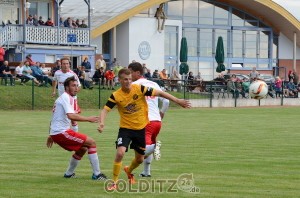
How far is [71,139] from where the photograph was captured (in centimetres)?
1347

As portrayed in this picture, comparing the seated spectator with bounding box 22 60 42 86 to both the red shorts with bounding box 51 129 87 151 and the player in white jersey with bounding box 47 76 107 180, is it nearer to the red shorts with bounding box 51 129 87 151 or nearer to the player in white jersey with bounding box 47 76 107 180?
the player in white jersey with bounding box 47 76 107 180

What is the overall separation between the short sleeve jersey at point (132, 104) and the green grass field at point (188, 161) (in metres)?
1.03

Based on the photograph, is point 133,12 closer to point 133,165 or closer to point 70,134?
point 70,134

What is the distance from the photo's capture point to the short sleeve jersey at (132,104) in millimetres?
12891

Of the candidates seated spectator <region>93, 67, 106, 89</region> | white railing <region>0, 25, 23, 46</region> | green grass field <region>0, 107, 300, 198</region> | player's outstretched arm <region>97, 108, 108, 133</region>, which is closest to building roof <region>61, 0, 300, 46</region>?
white railing <region>0, 25, 23, 46</region>

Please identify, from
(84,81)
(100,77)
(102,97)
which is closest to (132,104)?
(102,97)

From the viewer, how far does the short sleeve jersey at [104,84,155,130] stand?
1289cm

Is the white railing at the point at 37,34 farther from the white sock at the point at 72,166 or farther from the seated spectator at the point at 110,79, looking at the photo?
the white sock at the point at 72,166

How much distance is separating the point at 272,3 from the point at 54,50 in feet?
84.3

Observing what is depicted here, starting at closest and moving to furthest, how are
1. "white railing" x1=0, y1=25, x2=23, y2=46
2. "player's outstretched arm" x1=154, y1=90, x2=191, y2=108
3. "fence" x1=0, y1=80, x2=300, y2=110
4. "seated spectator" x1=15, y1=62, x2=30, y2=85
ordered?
"player's outstretched arm" x1=154, y1=90, x2=191, y2=108 → "fence" x1=0, y1=80, x2=300, y2=110 → "seated spectator" x1=15, y1=62, x2=30, y2=85 → "white railing" x1=0, y1=25, x2=23, y2=46

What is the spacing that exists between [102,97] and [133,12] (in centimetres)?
1963

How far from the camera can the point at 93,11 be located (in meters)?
61.8

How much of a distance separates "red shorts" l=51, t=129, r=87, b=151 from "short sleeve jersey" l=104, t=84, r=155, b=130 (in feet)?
2.61

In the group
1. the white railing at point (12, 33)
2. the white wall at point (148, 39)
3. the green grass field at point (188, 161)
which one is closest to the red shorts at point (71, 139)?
the green grass field at point (188, 161)
